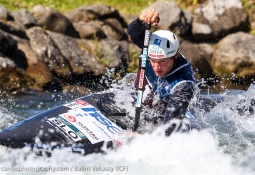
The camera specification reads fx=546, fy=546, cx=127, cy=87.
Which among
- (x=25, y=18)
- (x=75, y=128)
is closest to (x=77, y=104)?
(x=75, y=128)

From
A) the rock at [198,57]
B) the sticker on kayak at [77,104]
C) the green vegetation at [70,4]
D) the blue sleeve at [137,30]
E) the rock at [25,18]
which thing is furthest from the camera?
the green vegetation at [70,4]

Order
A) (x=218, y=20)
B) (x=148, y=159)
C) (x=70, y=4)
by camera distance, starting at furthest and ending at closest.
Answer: (x=70, y=4), (x=218, y=20), (x=148, y=159)

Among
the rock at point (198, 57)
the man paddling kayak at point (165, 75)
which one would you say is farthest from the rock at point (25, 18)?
the man paddling kayak at point (165, 75)

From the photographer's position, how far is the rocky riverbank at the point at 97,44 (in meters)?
12.0

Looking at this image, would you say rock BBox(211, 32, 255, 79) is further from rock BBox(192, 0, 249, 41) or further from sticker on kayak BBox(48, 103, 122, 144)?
sticker on kayak BBox(48, 103, 122, 144)

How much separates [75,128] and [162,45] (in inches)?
55.0

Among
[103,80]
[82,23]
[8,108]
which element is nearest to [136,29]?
[8,108]

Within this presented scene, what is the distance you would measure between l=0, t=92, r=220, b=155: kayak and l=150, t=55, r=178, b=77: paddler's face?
0.79m

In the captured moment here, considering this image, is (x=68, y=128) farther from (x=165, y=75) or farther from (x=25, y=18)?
(x=25, y=18)

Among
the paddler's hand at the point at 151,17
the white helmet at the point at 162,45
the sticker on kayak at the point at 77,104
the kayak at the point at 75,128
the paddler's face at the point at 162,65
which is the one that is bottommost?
the kayak at the point at 75,128

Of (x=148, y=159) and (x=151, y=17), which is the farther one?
→ (x=151, y=17)

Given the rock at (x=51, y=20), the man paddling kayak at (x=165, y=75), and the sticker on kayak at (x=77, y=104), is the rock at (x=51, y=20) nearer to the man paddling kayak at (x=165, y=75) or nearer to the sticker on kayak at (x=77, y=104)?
the sticker on kayak at (x=77, y=104)

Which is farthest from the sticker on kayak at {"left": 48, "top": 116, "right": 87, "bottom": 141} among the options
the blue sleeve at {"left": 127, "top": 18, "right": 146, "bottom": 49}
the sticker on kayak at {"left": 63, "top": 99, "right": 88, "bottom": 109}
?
the blue sleeve at {"left": 127, "top": 18, "right": 146, "bottom": 49}

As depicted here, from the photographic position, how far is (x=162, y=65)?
6375 millimetres
